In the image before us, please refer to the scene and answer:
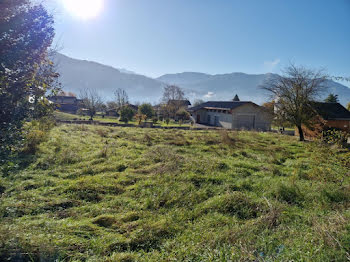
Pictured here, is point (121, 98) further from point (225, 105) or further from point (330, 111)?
point (330, 111)

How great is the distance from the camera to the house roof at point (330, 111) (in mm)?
17831

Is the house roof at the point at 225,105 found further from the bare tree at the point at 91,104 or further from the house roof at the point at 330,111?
the bare tree at the point at 91,104

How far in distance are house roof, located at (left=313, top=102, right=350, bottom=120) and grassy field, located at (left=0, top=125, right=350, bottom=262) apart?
39.2 feet

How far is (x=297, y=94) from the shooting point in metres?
17.0

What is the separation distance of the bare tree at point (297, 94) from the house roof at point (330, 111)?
115cm

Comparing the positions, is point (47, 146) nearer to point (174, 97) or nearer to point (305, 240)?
point (305, 240)

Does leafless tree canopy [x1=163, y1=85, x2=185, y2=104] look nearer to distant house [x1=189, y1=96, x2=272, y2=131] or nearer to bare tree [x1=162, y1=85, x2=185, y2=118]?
bare tree [x1=162, y1=85, x2=185, y2=118]

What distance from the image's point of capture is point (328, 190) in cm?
615

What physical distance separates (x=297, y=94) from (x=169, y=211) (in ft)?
55.4

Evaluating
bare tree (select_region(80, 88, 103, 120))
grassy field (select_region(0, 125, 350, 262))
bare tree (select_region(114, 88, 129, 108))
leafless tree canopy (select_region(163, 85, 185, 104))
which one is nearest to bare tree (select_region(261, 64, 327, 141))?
grassy field (select_region(0, 125, 350, 262))

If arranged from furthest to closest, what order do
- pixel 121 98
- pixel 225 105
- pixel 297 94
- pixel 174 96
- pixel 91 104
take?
pixel 121 98 → pixel 174 96 → pixel 91 104 → pixel 225 105 → pixel 297 94

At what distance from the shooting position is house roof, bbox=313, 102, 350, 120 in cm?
1783

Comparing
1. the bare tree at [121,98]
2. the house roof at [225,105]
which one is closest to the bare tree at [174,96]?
the house roof at [225,105]

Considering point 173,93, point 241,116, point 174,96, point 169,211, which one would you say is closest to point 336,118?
point 241,116
